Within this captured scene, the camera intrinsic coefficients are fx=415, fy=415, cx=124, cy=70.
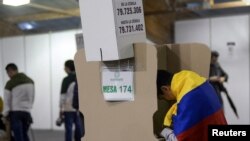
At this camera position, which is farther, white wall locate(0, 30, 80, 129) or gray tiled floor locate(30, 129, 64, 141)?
white wall locate(0, 30, 80, 129)

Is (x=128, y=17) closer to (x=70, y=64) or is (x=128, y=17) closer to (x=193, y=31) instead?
(x=70, y=64)

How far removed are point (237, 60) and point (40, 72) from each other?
346 centimetres

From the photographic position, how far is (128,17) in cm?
213

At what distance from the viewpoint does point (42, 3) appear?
6.22 meters

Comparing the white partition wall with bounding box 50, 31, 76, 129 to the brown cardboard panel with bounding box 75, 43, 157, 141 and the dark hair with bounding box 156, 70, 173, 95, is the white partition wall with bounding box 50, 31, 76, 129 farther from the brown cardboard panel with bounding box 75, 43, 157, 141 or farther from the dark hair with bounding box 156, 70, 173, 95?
the dark hair with bounding box 156, 70, 173, 95

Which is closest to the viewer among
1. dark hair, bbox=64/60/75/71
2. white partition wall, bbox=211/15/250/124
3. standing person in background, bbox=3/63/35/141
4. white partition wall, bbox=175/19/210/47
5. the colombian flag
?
the colombian flag

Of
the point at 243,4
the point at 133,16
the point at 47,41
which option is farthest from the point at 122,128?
the point at 47,41

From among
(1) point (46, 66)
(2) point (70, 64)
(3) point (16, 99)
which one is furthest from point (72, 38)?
(3) point (16, 99)

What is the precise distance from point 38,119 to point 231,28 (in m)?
3.73

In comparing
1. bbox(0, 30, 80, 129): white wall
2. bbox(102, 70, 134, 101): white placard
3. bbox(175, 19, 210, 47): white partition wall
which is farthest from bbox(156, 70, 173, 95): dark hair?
bbox(0, 30, 80, 129): white wall

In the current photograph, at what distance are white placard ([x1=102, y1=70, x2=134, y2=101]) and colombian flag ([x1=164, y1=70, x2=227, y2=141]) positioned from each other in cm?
22

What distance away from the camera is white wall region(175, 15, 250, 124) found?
22.2 ft

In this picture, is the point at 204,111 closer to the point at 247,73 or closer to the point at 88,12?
the point at 88,12

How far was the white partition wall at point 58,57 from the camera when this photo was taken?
24.2ft
